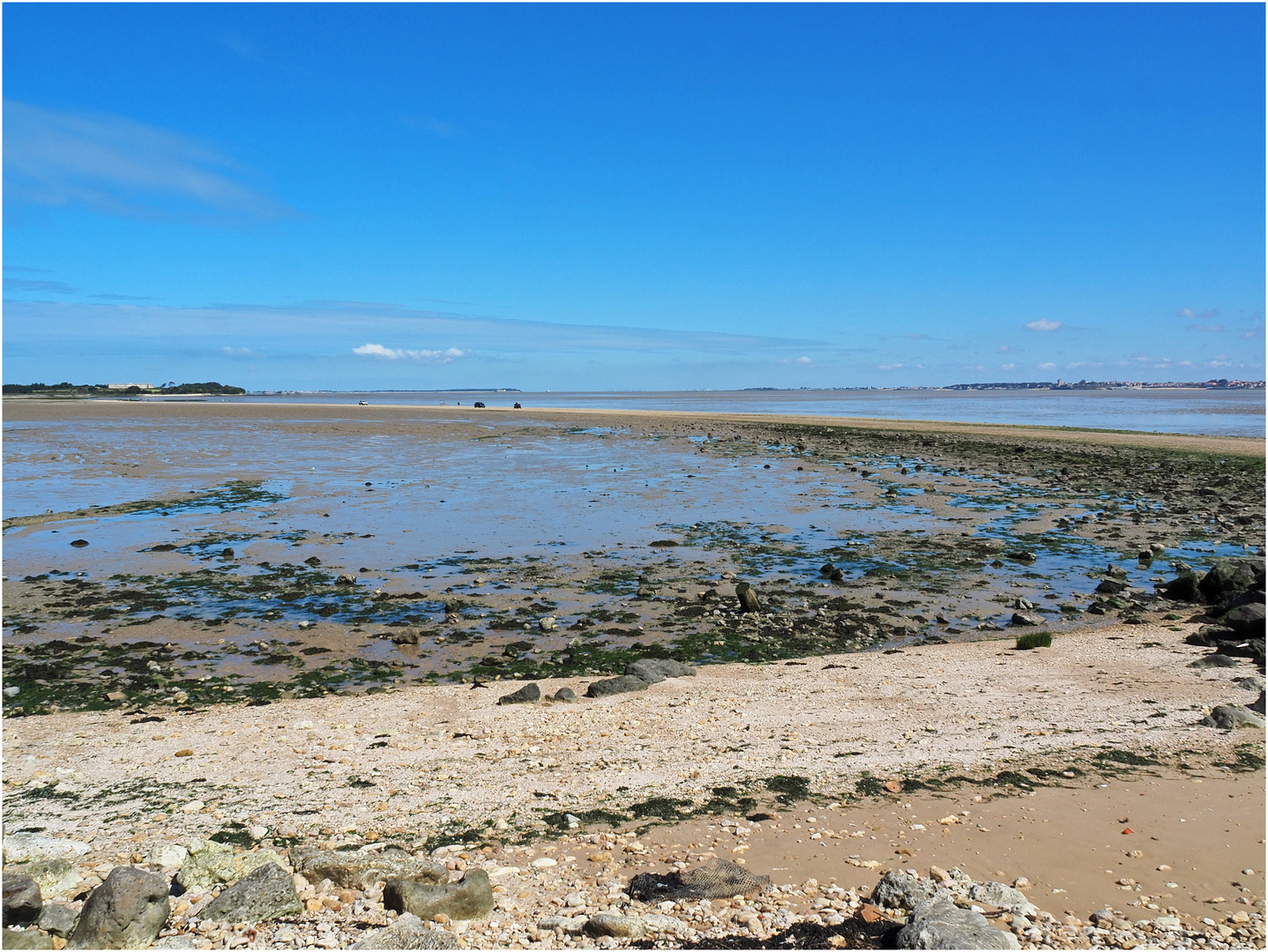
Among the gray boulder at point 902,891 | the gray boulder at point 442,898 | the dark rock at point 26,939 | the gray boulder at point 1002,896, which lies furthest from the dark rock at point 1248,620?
the dark rock at point 26,939

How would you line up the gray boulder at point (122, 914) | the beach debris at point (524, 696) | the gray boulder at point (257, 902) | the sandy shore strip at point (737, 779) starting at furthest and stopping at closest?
the beach debris at point (524, 696), the sandy shore strip at point (737, 779), the gray boulder at point (257, 902), the gray boulder at point (122, 914)

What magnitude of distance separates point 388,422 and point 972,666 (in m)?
60.1

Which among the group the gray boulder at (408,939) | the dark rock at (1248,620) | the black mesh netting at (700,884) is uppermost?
the dark rock at (1248,620)

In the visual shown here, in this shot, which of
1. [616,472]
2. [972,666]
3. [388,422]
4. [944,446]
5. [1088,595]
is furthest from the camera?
[388,422]

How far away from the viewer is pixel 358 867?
562cm

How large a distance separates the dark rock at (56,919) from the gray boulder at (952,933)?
4884 millimetres

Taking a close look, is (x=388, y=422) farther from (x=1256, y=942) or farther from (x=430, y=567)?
(x=1256, y=942)

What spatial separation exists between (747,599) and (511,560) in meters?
5.64

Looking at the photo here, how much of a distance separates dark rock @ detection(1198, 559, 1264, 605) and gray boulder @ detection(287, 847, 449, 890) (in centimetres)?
1351

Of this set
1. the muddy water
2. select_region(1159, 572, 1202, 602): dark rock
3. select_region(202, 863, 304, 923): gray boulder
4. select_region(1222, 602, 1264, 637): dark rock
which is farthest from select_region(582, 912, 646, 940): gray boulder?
select_region(1159, 572, 1202, 602): dark rock

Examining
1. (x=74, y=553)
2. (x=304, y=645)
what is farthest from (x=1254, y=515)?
(x=74, y=553)

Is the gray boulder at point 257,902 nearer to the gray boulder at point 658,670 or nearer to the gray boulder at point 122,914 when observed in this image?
the gray boulder at point 122,914

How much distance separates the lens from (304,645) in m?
12.1

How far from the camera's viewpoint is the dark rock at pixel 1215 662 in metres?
10.3
